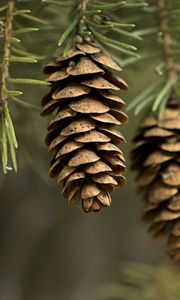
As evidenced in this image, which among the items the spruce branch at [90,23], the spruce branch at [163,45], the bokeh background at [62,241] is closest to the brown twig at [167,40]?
the spruce branch at [163,45]

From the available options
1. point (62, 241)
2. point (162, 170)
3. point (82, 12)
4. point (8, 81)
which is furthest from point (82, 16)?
point (62, 241)

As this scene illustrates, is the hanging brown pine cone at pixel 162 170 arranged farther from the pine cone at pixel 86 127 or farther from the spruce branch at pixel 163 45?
the pine cone at pixel 86 127

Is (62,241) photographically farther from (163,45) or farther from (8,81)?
(8,81)

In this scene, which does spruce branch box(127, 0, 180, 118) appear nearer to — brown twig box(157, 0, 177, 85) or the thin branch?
brown twig box(157, 0, 177, 85)

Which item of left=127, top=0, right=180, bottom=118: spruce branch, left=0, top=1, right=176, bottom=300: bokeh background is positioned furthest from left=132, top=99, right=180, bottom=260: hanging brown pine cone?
left=0, top=1, right=176, bottom=300: bokeh background

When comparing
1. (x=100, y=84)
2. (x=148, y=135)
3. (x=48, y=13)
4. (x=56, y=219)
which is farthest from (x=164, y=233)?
(x=56, y=219)
